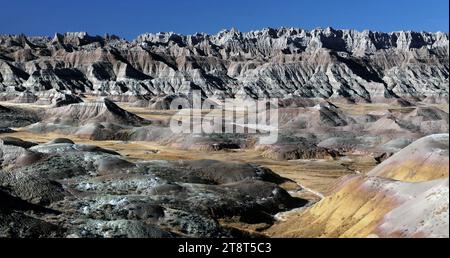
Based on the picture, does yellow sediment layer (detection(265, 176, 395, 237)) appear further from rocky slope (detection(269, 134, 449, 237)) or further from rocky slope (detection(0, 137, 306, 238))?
rocky slope (detection(0, 137, 306, 238))

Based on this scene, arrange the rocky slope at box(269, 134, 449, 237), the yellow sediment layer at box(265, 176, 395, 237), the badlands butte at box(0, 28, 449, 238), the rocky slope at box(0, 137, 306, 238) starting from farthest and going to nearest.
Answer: the yellow sediment layer at box(265, 176, 395, 237) → the rocky slope at box(0, 137, 306, 238) → the badlands butte at box(0, 28, 449, 238) → the rocky slope at box(269, 134, 449, 237)

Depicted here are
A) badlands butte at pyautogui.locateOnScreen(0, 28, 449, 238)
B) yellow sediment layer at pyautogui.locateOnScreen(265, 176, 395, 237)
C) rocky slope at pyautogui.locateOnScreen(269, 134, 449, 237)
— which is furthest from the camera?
yellow sediment layer at pyautogui.locateOnScreen(265, 176, 395, 237)

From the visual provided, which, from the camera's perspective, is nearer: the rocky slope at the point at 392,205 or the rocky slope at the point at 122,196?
the rocky slope at the point at 392,205

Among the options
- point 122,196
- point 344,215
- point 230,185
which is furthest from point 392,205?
point 230,185

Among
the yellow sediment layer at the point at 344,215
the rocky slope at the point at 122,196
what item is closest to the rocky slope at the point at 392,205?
the yellow sediment layer at the point at 344,215

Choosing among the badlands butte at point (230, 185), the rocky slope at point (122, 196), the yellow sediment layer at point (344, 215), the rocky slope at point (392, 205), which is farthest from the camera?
the yellow sediment layer at point (344, 215)

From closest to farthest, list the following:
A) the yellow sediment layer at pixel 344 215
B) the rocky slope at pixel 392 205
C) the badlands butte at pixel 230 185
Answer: the rocky slope at pixel 392 205
the badlands butte at pixel 230 185
the yellow sediment layer at pixel 344 215

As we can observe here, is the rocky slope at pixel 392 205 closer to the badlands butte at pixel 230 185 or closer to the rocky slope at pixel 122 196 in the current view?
the badlands butte at pixel 230 185

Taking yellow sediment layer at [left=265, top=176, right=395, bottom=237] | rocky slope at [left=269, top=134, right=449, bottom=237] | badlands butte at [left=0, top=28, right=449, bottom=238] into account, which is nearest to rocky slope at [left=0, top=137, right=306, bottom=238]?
badlands butte at [left=0, top=28, right=449, bottom=238]

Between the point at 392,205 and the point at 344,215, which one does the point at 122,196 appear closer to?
the point at 344,215
